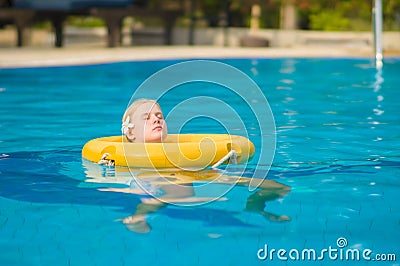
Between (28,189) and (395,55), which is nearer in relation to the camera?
(28,189)

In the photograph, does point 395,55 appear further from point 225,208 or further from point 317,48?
point 225,208

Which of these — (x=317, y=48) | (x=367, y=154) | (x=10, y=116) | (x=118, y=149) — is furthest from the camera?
(x=317, y=48)

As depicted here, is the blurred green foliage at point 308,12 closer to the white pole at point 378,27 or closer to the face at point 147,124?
the white pole at point 378,27

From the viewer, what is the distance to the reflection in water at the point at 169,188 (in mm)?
4297

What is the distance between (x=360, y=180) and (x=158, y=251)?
1.91 meters

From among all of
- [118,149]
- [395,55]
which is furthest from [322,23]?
[118,149]

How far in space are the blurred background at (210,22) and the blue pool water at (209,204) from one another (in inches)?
277

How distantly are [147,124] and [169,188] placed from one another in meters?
0.62

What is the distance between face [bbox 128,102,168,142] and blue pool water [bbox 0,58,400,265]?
0.90ft

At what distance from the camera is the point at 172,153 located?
4.98 meters

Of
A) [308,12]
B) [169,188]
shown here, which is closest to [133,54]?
[308,12]

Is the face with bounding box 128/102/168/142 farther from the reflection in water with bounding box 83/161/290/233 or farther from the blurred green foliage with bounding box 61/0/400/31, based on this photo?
the blurred green foliage with bounding box 61/0/400/31

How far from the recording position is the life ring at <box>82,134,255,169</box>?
4996 mm

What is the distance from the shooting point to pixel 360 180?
17.1ft
